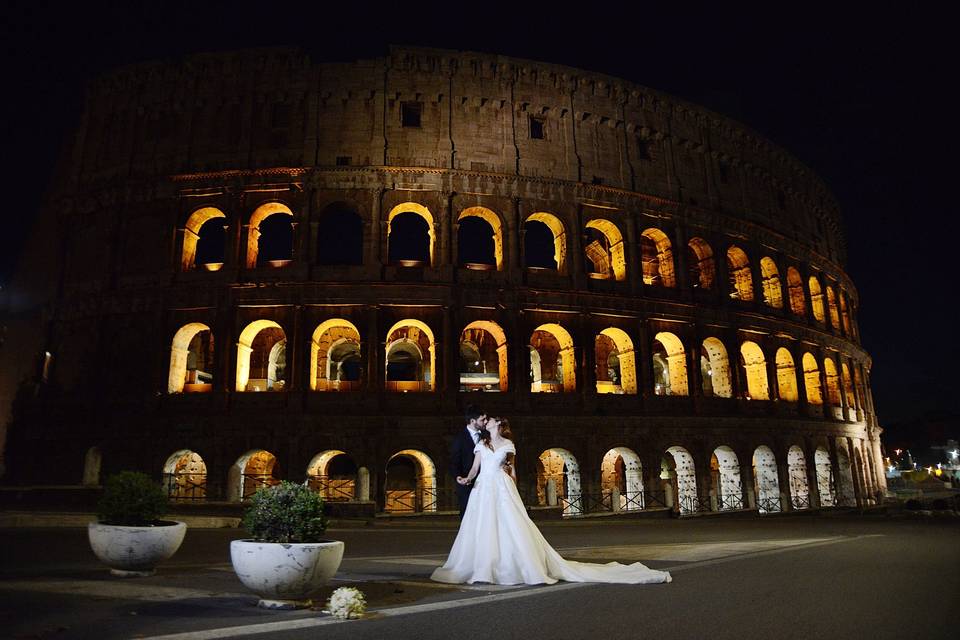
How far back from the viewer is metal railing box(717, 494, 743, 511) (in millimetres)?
25203

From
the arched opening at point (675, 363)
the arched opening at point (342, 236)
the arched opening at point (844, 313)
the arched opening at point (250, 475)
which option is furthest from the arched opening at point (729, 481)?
the arched opening at point (342, 236)

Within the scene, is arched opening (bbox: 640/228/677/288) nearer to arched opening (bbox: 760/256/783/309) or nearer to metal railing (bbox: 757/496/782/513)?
arched opening (bbox: 760/256/783/309)

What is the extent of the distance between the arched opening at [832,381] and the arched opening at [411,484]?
21.9 m

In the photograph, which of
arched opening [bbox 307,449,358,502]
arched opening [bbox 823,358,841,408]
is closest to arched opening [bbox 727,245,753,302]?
arched opening [bbox 823,358,841,408]

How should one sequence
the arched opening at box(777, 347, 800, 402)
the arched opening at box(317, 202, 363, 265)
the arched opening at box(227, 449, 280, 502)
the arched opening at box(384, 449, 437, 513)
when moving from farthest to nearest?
the arched opening at box(317, 202, 363, 265)
the arched opening at box(777, 347, 800, 402)
the arched opening at box(384, 449, 437, 513)
the arched opening at box(227, 449, 280, 502)

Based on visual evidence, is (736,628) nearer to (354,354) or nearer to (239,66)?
(354,354)

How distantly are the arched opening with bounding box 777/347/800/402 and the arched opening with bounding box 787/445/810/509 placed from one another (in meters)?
2.56

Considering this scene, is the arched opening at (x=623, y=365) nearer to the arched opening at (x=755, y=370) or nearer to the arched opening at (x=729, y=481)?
the arched opening at (x=729, y=481)

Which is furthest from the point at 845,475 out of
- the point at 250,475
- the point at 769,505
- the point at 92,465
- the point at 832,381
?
the point at 92,465

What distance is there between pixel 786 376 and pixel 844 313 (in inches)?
369

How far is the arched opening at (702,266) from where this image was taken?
92.3 feet

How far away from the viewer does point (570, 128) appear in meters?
26.3

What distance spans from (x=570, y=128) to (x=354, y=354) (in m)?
13.8

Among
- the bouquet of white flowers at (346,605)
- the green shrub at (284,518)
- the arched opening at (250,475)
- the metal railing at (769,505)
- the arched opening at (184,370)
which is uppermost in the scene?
the arched opening at (184,370)
